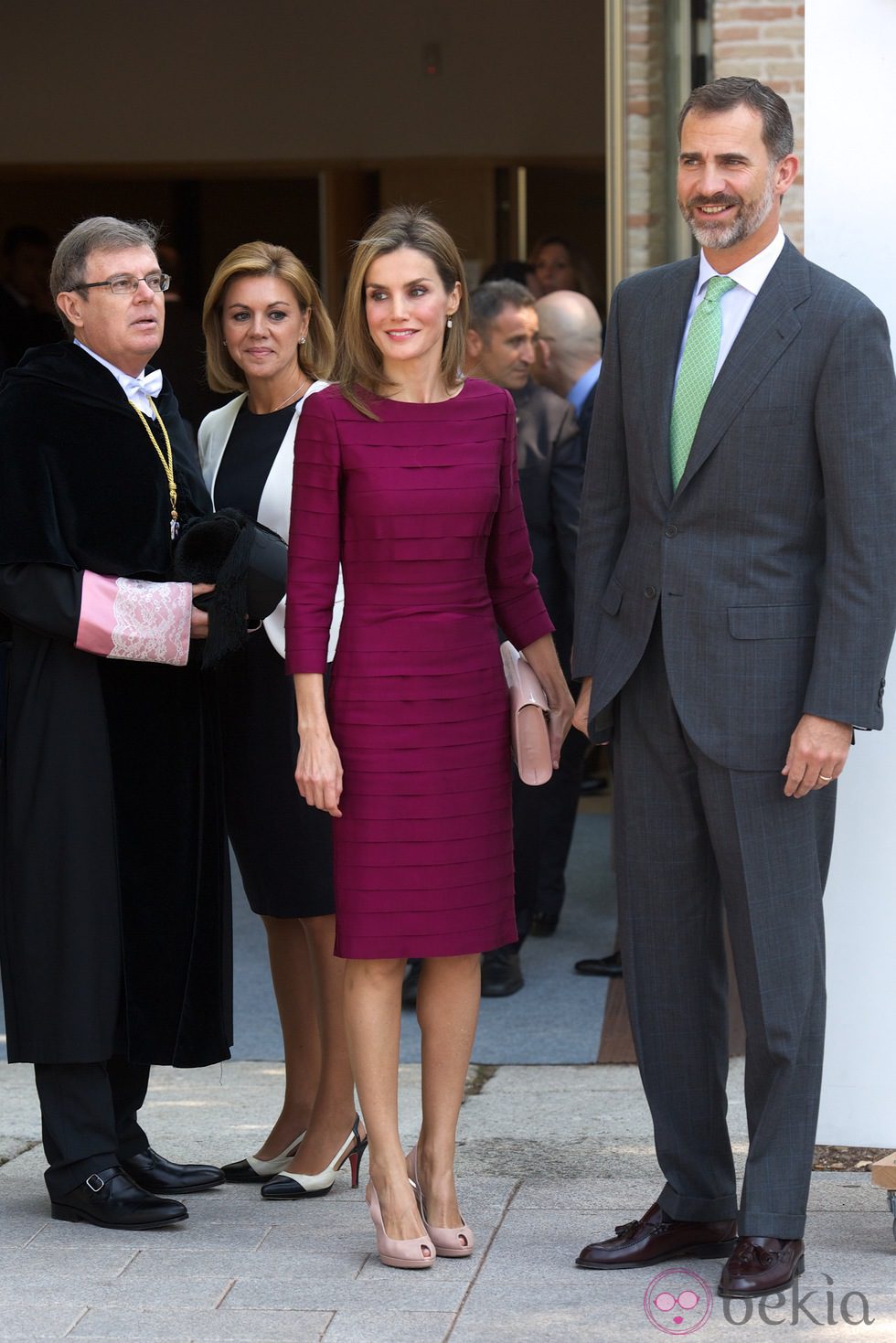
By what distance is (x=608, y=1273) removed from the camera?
11.4 feet

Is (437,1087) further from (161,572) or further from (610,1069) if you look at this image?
(610,1069)

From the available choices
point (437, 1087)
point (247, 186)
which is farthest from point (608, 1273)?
point (247, 186)

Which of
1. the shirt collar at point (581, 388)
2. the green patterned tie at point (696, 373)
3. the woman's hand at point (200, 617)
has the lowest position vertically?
the woman's hand at point (200, 617)

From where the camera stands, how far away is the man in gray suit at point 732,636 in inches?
126

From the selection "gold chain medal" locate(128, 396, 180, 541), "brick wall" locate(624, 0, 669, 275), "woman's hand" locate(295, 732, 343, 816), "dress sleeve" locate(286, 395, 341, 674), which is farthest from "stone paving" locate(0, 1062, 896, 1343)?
"brick wall" locate(624, 0, 669, 275)

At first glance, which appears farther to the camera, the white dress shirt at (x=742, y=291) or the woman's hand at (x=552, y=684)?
the woman's hand at (x=552, y=684)

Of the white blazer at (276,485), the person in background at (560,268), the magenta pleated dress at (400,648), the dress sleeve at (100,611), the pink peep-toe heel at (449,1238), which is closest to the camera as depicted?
the magenta pleated dress at (400,648)

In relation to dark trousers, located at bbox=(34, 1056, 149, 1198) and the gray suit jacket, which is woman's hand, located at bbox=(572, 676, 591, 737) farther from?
dark trousers, located at bbox=(34, 1056, 149, 1198)

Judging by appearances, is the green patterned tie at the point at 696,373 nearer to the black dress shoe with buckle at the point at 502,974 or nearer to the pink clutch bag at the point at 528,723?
the pink clutch bag at the point at 528,723

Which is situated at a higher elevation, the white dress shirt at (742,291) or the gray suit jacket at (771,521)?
the white dress shirt at (742,291)

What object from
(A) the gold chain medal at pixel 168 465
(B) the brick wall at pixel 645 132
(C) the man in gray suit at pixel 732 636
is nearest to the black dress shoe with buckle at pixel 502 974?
(C) the man in gray suit at pixel 732 636

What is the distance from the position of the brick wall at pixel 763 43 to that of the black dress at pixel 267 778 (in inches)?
133

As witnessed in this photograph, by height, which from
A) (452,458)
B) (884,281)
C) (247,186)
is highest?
(247,186)

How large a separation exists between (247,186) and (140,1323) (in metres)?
8.86
